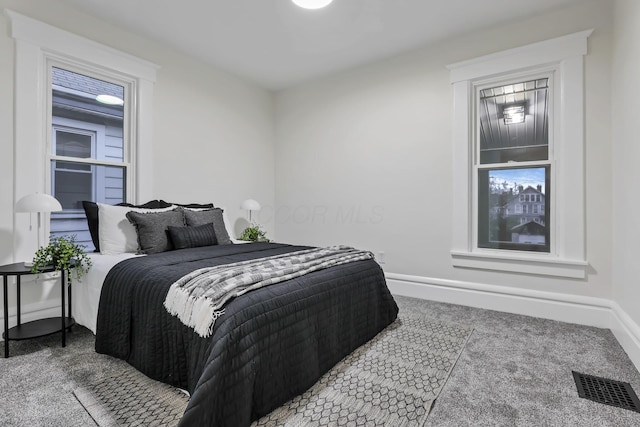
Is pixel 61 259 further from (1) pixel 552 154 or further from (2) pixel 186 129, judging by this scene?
(1) pixel 552 154

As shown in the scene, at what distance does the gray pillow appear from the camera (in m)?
2.73

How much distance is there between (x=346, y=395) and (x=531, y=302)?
221cm

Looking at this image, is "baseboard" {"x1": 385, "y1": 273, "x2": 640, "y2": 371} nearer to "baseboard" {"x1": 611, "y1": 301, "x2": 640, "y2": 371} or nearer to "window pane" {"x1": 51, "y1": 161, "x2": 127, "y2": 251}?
"baseboard" {"x1": 611, "y1": 301, "x2": 640, "y2": 371}

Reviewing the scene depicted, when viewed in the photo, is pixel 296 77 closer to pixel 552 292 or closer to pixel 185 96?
pixel 185 96

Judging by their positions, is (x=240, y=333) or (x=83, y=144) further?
(x=83, y=144)

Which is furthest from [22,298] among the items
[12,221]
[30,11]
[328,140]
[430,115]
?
[430,115]

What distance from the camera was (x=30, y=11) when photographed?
2.66 metres

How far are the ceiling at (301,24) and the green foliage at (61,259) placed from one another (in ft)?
6.77

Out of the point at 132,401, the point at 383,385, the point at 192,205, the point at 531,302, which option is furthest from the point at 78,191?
the point at 531,302

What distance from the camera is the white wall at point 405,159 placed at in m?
2.79

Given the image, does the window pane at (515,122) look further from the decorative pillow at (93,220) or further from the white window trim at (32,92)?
the white window trim at (32,92)

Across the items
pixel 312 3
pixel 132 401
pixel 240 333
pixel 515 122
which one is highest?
pixel 312 3

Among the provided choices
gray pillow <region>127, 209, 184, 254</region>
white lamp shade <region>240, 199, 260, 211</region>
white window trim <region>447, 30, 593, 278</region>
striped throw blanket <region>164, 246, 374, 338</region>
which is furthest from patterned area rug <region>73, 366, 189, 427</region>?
white window trim <region>447, 30, 593, 278</region>

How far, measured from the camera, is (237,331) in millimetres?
1443
